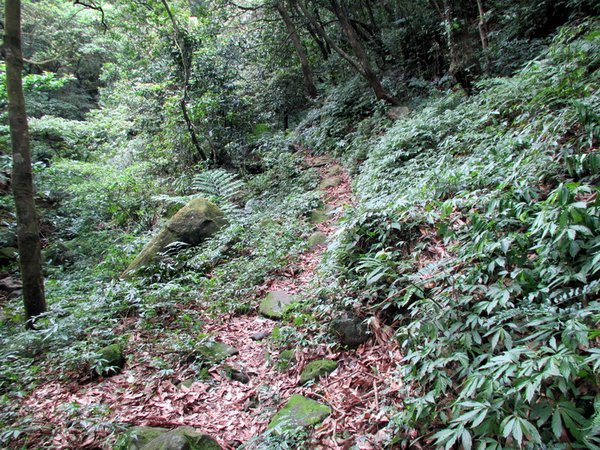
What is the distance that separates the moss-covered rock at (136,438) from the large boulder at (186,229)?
12.6ft

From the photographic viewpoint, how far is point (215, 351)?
417 cm

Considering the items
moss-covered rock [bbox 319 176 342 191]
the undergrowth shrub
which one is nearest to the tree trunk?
moss-covered rock [bbox 319 176 342 191]

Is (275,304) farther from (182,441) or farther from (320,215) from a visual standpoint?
(320,215)

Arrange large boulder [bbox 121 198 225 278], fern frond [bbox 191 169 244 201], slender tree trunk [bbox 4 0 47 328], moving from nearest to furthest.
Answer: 1. slender tree trunk [bbox 4 0 47 328]
2. large boulder [bbox 121 198 225 278]
3. fern frond [bbox 191 169 244 201]

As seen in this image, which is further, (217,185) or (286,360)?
(217,185)

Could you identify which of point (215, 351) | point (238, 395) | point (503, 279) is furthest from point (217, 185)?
point (503, 279)

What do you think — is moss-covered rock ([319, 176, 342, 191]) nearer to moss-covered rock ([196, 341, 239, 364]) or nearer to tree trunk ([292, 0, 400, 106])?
tree trunk ([292, 0, 400, 106])

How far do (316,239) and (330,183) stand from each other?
269 cm

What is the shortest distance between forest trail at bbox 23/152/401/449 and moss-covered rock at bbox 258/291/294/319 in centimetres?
37

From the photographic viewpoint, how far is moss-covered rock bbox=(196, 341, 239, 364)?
159 inches

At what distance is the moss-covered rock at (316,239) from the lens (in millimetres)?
6285

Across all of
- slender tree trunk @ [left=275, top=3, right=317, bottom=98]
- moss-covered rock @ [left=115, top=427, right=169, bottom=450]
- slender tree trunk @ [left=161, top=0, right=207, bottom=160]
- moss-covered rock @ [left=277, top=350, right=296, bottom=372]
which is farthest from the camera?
slender tree trunk @ [left=275, top=3, right=317, bottom=98]

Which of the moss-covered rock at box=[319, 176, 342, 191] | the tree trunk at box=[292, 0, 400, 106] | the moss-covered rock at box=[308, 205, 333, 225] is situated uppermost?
the tree trunk at box=[292, 0, 400, 106]

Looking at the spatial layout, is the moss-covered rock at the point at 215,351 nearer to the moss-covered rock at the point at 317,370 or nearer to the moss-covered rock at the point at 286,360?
the moss-covered rock at the point at 286,360
